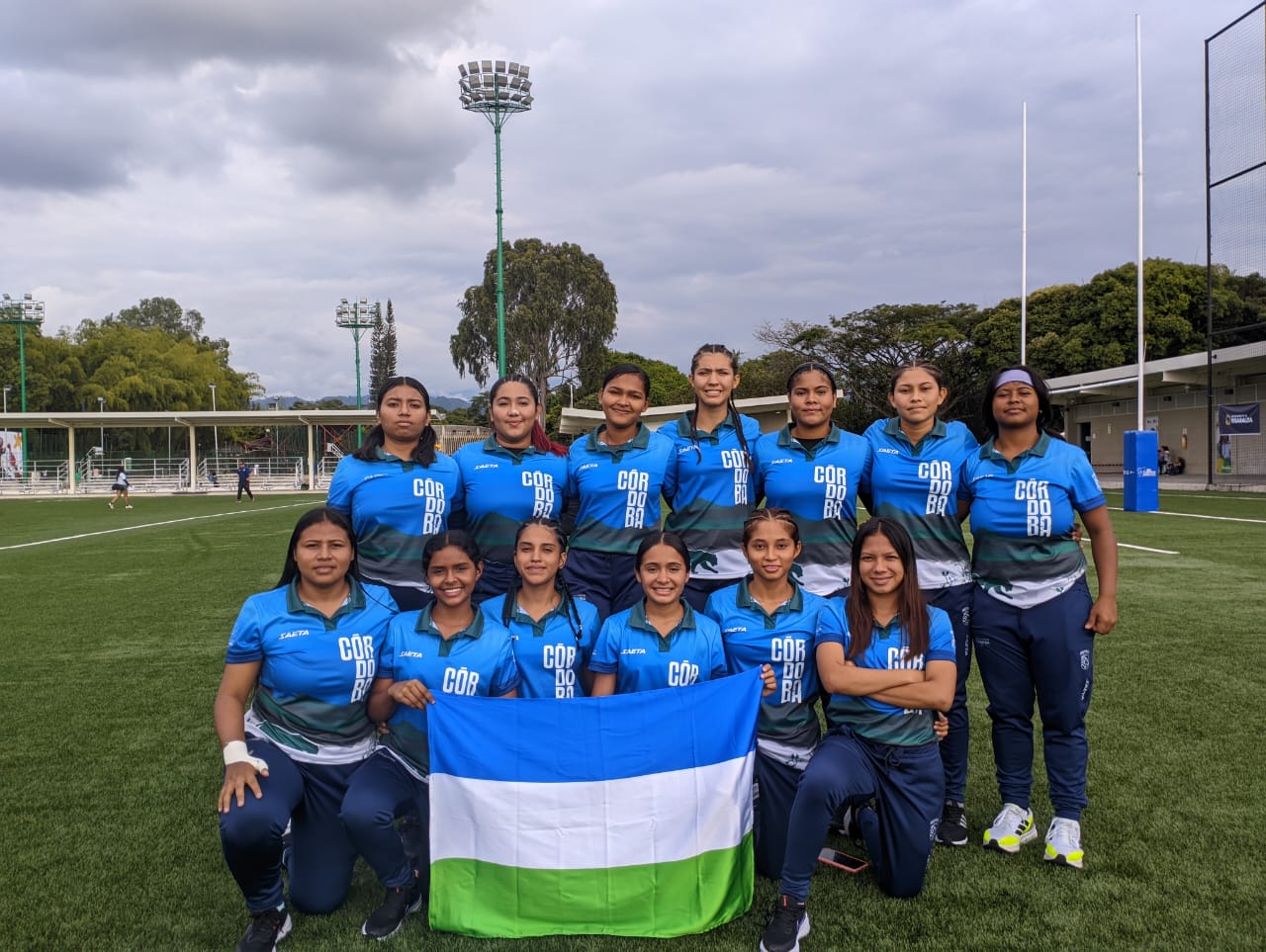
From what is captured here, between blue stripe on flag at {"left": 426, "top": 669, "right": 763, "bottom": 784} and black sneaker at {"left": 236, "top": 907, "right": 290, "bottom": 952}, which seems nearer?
black sneaker at {"left": 236, "top": 907, "right": 290, "bottom": 952}

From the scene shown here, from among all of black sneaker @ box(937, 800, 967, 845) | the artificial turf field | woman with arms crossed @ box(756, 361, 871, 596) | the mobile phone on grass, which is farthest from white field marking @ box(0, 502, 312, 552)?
black sneaker @ box(937, 800, 967, 845)

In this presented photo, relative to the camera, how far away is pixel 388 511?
11.3ft

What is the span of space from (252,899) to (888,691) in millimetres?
2133

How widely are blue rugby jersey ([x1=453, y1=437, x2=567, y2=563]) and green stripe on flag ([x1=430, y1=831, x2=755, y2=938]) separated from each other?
1.23m

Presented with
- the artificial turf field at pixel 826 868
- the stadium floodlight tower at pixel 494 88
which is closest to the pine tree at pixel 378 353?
the stadium floodlight tower at pixel 494 88

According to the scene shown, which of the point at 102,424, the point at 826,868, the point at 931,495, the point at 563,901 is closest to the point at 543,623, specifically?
the point at 563,901

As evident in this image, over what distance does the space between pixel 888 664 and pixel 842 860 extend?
0.78 metres

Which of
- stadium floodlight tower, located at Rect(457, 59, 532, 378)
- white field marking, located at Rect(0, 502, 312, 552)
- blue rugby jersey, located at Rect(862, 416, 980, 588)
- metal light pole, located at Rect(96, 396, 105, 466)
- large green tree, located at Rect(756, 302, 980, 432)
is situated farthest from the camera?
metal light pole, located at Rect(96, 396, 105, 466)

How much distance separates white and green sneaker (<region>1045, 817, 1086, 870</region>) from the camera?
3182 millimetres

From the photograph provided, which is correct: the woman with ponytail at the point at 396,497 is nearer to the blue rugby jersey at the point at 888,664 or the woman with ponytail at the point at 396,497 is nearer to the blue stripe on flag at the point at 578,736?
the blue stripe on flag at the point at 578,736

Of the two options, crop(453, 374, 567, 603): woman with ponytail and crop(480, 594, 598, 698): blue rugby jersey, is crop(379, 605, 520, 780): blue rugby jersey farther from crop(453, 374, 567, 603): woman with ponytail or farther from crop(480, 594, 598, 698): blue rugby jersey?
crop(453, 374, 567, 603): woman with ponytail

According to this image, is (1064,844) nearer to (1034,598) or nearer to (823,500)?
(1034,598)

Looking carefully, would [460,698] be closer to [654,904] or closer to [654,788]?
[654,788]

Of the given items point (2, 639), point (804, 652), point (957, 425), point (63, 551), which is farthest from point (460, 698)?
point (63, 551)
